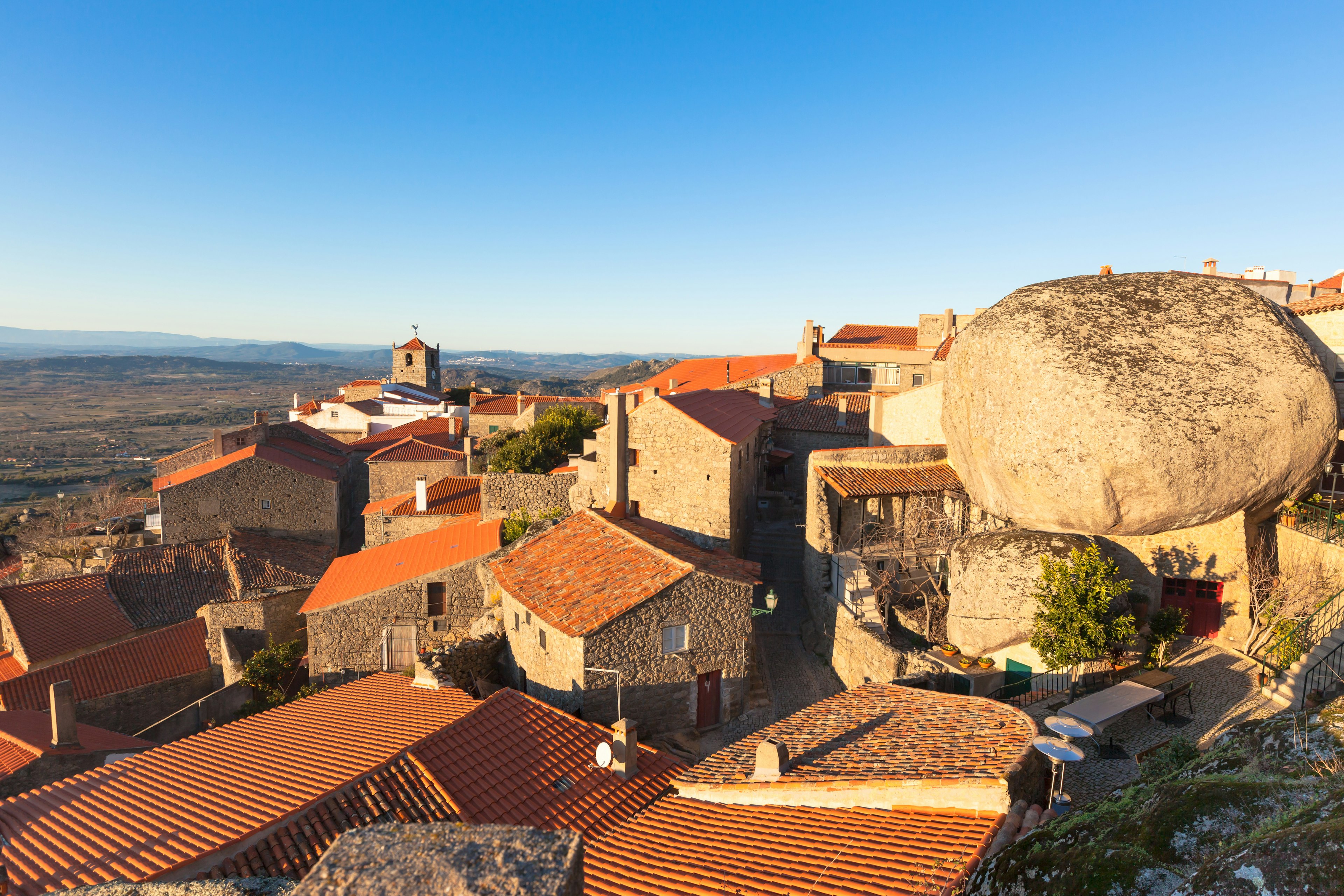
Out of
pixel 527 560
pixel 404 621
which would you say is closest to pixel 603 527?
pixel 527 560

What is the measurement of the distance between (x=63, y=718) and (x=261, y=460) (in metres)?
22.4

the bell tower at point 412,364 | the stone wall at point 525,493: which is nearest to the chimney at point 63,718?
the stone wall at point 525,493

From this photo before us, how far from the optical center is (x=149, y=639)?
2889 centimetres

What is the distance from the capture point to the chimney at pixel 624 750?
14422 millimetres

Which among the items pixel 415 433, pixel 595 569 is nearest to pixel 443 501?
pixel 595 569

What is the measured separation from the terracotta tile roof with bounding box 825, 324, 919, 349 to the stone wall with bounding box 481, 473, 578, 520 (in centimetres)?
2531

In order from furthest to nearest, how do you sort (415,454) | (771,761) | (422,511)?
(415,454), (422,511), (771,761)

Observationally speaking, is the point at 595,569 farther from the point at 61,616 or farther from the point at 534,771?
the point at 61,616

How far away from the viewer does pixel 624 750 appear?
1450 cm

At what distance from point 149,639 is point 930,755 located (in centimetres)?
3113

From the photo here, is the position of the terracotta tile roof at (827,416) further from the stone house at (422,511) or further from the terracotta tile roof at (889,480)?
the stone house at (422,511)

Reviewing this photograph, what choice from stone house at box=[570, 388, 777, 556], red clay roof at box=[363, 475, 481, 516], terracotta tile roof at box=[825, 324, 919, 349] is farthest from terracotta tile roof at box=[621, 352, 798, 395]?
stone house at box=[570, 388, 777, 556]

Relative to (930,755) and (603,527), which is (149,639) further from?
(930,755)

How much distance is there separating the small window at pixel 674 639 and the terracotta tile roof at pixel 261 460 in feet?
102
